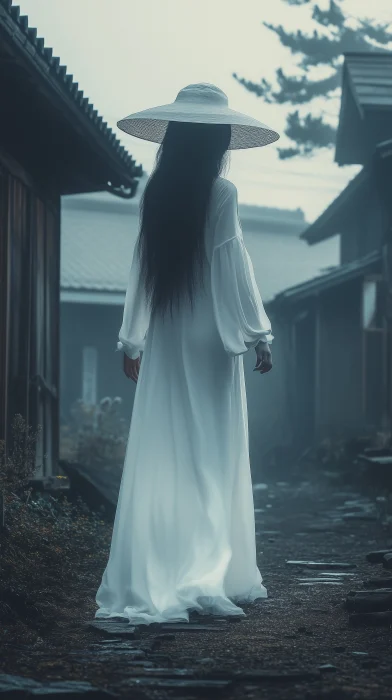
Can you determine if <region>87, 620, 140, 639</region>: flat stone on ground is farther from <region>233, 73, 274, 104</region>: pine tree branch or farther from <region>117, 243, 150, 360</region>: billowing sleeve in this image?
<region>233, 73, 274, 104</region>: pine tree branch

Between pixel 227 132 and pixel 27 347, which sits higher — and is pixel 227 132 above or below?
above

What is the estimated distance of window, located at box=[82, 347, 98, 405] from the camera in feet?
75.6

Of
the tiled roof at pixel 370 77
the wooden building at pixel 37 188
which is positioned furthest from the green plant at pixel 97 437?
the tiled roof at pixel 370 77

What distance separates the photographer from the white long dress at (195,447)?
4.66 metres

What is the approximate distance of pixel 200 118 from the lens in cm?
478

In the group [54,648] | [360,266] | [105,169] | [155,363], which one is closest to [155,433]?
[155,363]

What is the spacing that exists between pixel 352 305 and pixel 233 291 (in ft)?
44.4

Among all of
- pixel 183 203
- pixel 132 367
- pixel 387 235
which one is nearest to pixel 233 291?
pixel 183 203

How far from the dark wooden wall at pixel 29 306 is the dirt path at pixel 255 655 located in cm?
279

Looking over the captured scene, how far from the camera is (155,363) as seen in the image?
A: 4953 millimetres

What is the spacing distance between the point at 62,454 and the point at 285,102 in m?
13.7

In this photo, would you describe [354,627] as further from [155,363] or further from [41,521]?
[41,521]

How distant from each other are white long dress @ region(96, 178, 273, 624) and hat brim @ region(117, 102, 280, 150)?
321 millimetres

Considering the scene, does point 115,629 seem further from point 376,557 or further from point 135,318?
point 376,557
